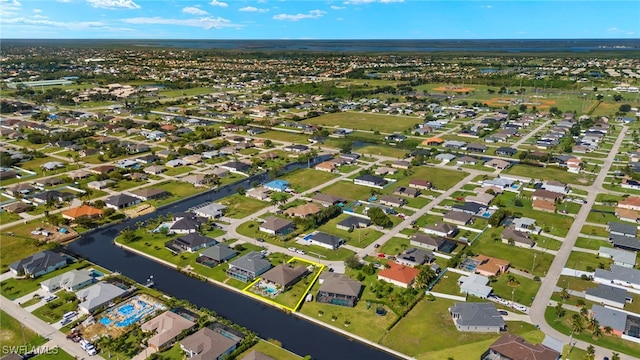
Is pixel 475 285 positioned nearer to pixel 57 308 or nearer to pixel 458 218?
pixel 458 218

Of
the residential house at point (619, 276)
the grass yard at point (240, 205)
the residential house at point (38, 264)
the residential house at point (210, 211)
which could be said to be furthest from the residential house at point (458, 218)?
the residential house at point (38, 264)

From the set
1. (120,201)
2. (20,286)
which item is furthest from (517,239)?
(20,286)

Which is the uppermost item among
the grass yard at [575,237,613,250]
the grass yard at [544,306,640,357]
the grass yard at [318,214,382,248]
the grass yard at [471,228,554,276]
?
the grass yard at [575,237,613,250]

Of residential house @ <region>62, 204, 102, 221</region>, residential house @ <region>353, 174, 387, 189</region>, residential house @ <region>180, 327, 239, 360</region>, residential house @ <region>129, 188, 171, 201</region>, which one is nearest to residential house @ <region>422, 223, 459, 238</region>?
residential house @ <region>353, 174, 387, 189</region>

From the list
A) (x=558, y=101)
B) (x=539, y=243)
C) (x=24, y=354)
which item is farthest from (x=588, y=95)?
(x=24, y=354)

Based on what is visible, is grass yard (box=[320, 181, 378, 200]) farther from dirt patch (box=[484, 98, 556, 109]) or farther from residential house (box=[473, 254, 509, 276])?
dirt patch (box=[484, 98, 556, 109])
